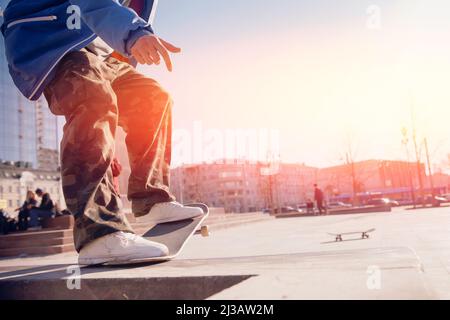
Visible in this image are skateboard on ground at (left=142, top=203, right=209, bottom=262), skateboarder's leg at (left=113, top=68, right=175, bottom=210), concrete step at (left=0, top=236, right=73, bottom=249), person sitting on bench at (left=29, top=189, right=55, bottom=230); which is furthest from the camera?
person sitting on bench at (left=29, top=189, right=55, bottom=230)

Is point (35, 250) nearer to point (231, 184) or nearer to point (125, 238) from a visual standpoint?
point (125, 238)

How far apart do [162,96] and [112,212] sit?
35.3 inches

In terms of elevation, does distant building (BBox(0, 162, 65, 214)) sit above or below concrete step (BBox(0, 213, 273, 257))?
above

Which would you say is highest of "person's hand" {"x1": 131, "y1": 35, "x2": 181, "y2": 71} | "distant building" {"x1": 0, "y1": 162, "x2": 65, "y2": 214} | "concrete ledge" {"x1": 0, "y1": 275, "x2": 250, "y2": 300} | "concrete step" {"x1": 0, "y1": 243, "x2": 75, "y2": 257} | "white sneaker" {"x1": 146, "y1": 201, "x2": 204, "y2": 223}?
"distant building" {"x1": 0, "y1": 162, "x2": 65, "y2": 214}

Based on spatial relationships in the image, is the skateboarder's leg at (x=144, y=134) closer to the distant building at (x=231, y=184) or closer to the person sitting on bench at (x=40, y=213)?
the person sitting on bench at (x=40, y=213)

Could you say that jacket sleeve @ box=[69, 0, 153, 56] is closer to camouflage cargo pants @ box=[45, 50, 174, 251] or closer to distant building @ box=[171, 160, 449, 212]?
camouflage cargo pants @ box=[45, 50, 174, 251]

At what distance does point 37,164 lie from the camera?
6831 centimetres

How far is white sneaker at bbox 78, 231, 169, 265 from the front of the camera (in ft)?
5.20

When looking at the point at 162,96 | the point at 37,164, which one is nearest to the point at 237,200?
the point at 37,164

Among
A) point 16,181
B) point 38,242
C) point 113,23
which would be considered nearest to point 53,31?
point 113,23

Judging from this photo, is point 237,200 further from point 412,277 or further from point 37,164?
point 412,277

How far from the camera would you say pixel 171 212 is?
212cm

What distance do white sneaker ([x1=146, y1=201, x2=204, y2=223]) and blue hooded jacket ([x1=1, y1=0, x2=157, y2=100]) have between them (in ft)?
2.76

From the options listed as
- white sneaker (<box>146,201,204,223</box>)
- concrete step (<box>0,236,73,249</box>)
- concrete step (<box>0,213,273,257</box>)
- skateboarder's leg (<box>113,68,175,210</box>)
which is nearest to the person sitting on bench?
concrete step (<box>0,213,273,257</box>)
